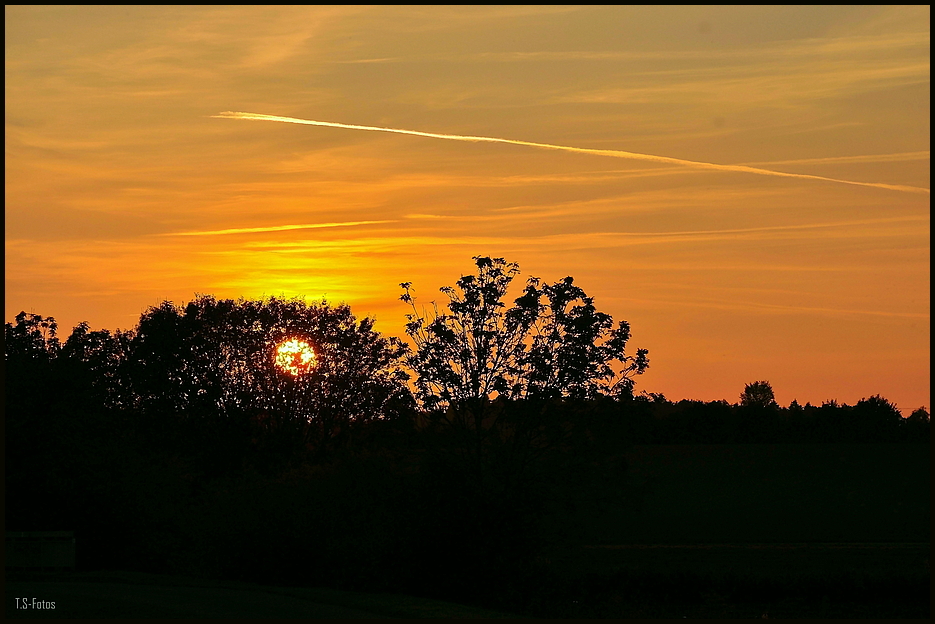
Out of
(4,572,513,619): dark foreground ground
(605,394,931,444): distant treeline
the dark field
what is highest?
(605,394,931,444): distant treeline

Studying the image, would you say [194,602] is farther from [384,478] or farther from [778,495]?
[778,495]

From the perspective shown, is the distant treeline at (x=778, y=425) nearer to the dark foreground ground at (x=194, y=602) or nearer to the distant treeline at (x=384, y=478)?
the distant treeline at (x=384, y=478)

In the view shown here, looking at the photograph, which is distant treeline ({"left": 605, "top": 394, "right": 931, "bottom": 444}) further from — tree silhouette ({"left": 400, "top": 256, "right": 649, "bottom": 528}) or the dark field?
tree silhouette ({"left": 400, "top": 256, "right": 649, "bottom": 528})

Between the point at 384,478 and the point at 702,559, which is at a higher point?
the point at 384,478

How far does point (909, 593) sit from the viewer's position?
1673 inches

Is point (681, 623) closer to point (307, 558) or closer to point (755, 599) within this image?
point (307, 558)

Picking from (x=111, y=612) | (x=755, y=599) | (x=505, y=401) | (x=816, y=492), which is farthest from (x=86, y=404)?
(x=816, y=492)

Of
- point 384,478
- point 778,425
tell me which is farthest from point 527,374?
point 778,425

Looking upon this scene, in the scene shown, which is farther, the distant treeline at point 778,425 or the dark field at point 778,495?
the distant treeline at point 778,425

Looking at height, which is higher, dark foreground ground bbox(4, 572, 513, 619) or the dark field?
the dark field

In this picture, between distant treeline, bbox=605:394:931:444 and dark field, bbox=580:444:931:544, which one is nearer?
dark field, bbox=580:444:931:544

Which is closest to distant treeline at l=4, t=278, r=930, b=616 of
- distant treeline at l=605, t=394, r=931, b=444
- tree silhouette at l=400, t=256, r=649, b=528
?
tree silhouette at l=400, t=256, r=649, b=528

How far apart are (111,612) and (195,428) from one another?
45.2 metres

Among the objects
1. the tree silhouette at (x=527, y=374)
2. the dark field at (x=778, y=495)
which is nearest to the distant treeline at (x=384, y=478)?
the tree silhouette at (x=527, y=374)
